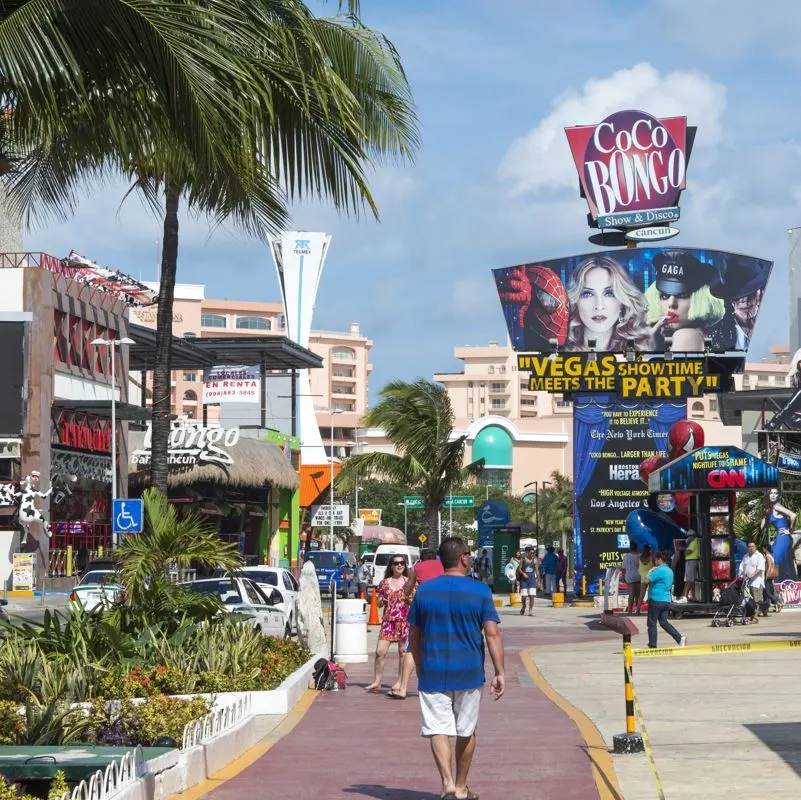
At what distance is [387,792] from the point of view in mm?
9633

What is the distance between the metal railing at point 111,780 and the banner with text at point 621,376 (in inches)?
1420

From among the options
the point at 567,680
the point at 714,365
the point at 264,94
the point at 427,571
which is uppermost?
the point at 714,365

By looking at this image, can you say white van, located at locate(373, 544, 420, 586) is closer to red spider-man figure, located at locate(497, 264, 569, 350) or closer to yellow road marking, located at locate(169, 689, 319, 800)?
red spider-man figure, located at locate(497, 264, 569, 350)

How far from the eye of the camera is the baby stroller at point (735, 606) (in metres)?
27.8

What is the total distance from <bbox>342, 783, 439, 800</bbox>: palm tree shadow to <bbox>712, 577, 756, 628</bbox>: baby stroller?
1898 centimetres

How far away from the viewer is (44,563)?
150 feet

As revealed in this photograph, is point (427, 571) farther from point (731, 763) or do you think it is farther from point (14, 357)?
point (14, 357)

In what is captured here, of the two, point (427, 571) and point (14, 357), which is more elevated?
point (14, 357)

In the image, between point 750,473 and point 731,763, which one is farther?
point 750,473

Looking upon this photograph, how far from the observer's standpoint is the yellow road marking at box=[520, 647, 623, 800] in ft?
31.5

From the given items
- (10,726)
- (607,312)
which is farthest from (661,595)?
(607,312)

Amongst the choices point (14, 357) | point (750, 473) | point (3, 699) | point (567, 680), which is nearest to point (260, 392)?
point (14, 357)

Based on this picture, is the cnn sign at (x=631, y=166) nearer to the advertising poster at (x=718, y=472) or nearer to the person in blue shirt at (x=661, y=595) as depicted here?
the advertising poster at (x=718, y=472)

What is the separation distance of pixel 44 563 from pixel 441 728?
3847 cm
